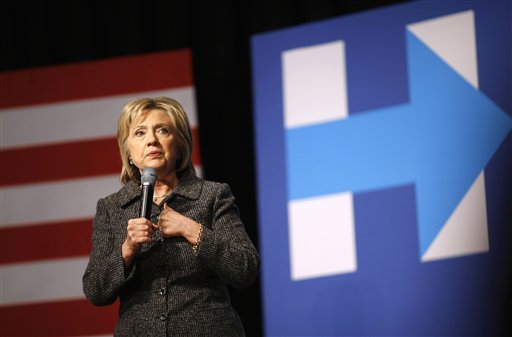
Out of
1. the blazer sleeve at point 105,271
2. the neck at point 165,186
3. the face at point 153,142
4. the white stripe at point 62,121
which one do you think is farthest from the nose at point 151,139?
the white stripe at point 62,121

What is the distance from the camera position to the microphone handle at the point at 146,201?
154cm

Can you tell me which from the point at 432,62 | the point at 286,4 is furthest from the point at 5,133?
the point at 432,62

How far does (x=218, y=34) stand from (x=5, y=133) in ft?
3.48

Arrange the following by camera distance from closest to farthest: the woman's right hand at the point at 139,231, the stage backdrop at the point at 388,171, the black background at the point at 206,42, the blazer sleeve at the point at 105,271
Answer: the woman's right hand at the point at 139,231 → the blazer sleeve at the point at 105,271 → the stage backdrop at the point at 388,171 → the black background at the point at 206,42

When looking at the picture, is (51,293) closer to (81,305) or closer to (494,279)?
(81,305)

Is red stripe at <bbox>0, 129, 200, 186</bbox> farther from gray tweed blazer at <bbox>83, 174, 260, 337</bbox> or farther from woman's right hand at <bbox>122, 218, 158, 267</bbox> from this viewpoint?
woman's right hand at <bbox>122, 218, 158, 267</bbox>

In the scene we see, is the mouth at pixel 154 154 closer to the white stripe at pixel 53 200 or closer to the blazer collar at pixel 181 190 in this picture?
the blazer collar at pixel 181 190

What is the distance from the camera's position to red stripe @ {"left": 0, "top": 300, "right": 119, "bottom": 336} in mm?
3145

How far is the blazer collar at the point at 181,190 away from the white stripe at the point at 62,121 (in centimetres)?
149

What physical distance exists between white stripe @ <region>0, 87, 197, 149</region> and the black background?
0.68 ft

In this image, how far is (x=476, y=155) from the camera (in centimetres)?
260

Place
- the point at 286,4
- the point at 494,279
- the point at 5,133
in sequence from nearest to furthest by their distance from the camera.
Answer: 1. the point at 494,279
2. the point at 286,4
3. the point at 5,133

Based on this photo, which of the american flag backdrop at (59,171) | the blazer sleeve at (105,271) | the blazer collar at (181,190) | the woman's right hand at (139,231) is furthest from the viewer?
the american flag backdrop at (59,171)

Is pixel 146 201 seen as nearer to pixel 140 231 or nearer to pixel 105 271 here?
pixel 140 231
